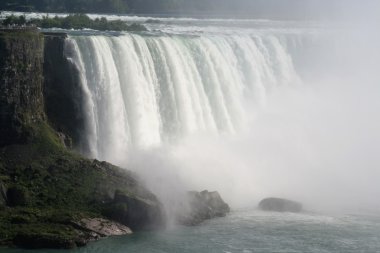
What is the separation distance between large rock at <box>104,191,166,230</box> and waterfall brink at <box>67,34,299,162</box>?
5.38 metres

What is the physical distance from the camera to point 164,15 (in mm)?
81438

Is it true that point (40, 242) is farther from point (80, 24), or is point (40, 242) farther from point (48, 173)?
point (80, 24)

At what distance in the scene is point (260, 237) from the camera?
30875 millimetres

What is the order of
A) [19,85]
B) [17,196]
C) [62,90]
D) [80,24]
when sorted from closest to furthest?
[17,196], [19,85], [62,90], [80,24]

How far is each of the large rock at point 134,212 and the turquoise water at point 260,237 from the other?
0.53 metres

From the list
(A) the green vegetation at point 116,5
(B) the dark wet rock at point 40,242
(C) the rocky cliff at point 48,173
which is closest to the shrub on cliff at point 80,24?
(C) the rocky cliff at point 48,173

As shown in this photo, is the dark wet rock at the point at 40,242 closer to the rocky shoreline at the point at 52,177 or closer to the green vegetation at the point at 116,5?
the rocky shoreline at the point at 52,177

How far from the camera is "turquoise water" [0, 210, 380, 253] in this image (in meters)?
29.6

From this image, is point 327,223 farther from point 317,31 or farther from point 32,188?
point 317,31

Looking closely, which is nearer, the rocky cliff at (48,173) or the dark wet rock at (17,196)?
the rocky cliff at (48,173)

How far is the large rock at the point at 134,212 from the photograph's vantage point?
1235 inches

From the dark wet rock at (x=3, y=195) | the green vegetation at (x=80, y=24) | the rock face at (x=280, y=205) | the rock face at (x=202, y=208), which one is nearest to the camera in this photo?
the dark wet rock at (x=3, y=195)

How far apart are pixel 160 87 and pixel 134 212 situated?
36.2 ft

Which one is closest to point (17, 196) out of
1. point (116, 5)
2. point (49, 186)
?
point (49, 186)
